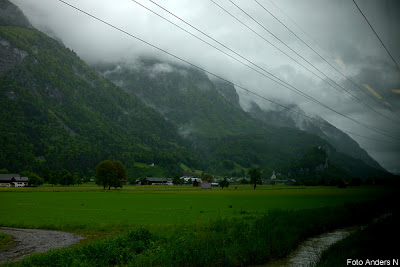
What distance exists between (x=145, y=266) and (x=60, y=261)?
17.1 feet

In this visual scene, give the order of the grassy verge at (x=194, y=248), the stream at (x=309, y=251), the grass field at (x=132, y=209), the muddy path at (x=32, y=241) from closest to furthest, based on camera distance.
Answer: the grassy verge at (x=194, y=248)
the stream at (x=309, y=251)
the muddy path at (x=32, y=241)
the grass field at (x=132, y=209)

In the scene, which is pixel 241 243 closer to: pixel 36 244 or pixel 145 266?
pixel 145 266

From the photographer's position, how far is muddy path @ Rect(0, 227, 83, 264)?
20.6 m

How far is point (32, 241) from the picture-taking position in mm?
25328

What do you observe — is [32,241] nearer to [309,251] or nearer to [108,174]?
[309,251]

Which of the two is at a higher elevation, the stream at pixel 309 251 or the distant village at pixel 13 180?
the stream at pixel 309 251

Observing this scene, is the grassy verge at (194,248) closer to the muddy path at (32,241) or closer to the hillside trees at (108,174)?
the muddy path at (32,241)

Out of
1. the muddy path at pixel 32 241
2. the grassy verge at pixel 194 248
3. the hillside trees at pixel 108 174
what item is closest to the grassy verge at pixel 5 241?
the muddy path at pixel 32 241

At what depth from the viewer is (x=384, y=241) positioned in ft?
53.3

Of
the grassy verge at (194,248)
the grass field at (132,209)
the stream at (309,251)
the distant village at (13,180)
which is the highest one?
the grassy verge at (194,248)

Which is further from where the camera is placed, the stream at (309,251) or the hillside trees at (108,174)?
the hillside trees at (108,174)

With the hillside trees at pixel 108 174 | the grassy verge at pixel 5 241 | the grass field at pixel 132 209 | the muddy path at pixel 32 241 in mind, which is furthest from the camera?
the hillside trees at pixel 108 174

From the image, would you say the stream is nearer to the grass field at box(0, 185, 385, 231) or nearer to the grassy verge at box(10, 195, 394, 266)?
the grassy verge at box(10, 195, 394, 266)

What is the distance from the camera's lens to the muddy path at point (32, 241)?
20647 mm
